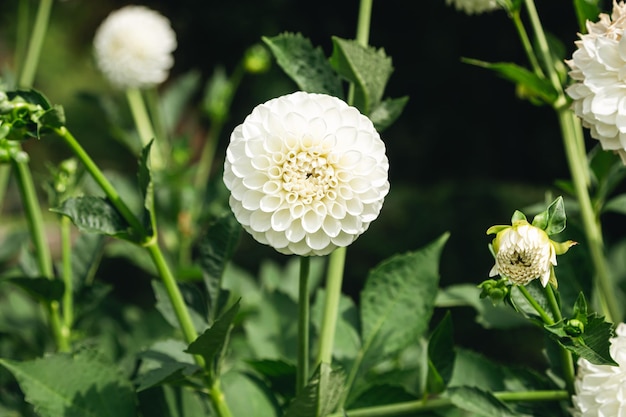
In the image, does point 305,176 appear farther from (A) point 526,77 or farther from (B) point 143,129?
(B) point 143,129

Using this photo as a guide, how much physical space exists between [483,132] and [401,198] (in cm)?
52

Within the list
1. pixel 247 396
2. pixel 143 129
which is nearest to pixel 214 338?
pixel 247 396

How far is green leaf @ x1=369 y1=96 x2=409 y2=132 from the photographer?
69 centimetres

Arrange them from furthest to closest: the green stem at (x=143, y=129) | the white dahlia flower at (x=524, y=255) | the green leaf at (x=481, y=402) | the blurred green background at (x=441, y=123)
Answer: the blurred green background at (x=441, y=123) → the green stem at (x=143, y=129) → the green leaf at (x=481, y=402) → the white dahlia flower at (x=524, y=255)

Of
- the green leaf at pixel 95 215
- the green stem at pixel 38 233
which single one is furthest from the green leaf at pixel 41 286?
the green leaf at pixel 95 215

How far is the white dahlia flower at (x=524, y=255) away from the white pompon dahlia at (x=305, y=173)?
0.32ft

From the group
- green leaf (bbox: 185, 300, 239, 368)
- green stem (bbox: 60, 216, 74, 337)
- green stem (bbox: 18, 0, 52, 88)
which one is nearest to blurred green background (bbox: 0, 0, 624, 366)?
green stem (bbox: 18, 0, 52, 88)

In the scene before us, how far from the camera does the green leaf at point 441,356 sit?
0.66 m

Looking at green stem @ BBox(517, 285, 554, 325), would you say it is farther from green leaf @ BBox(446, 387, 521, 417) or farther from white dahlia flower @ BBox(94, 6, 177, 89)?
white dahlia flower @ BBox(94, 6, 177, 89)

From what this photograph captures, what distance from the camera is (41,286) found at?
2.56ft

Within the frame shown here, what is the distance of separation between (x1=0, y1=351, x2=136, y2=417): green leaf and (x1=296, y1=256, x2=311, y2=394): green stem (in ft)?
0.55

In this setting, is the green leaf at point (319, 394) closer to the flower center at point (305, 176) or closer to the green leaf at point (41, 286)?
the flower center at point (305, 176)

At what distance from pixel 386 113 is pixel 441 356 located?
23 cm

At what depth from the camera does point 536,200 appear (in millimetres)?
2205
